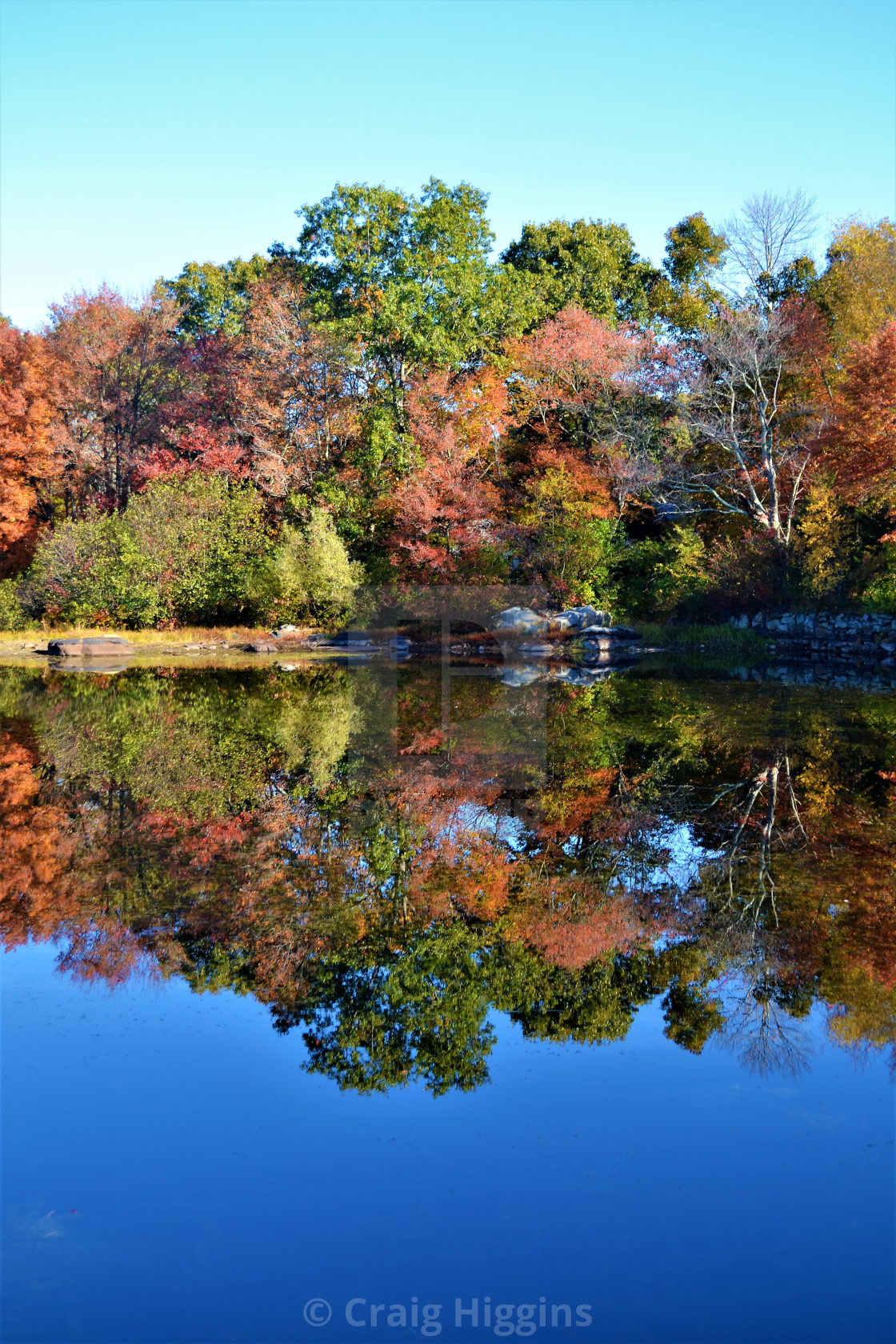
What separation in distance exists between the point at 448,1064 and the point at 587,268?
33350 mm

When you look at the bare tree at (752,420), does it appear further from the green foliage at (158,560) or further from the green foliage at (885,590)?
the green foliage at (158,560)

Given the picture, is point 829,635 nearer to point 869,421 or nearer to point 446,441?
point 869,421

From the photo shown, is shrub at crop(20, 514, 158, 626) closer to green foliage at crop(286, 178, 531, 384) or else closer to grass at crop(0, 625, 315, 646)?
grass at crop(0, 625, 315, 646)

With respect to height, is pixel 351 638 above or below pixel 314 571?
below

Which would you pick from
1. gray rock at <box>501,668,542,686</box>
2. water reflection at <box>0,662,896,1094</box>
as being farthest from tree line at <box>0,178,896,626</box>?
water reflection at <box>0,662,896,1094</box>

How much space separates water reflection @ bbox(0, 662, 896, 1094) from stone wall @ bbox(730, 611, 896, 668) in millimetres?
11551

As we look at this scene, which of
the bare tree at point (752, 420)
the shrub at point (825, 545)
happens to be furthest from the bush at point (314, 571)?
the shrub at point (825, 545)

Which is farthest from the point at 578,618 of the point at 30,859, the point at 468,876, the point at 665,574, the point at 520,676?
Answer: the point at 30,859

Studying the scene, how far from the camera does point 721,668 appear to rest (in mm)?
18094

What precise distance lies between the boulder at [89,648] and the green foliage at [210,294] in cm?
1569

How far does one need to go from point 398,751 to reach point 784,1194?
6.95m

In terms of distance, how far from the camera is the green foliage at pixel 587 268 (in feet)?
103

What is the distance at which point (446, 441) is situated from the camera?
2509cm

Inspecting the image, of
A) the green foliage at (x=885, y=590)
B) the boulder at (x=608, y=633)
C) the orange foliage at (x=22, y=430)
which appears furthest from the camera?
the orange foliage at (x=22, y=430)
